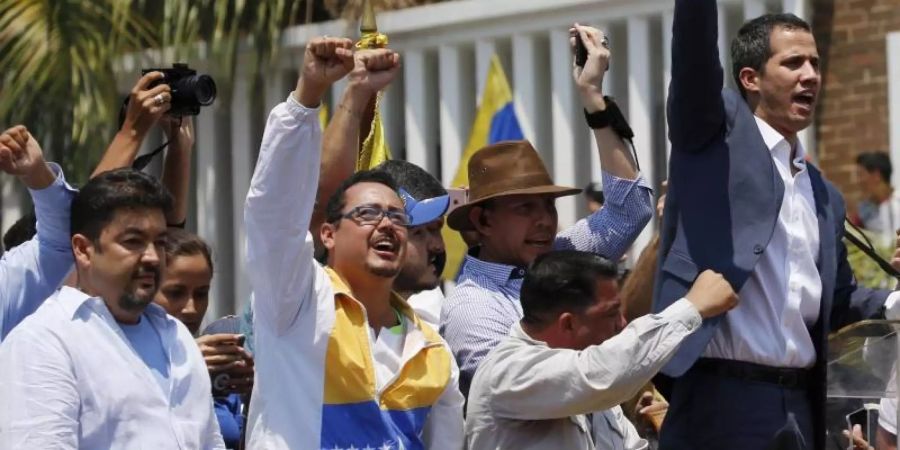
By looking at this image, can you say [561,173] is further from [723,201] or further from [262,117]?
[723,201]

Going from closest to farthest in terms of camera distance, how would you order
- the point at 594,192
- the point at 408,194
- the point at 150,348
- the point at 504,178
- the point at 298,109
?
the point at 298,109 < the point at 150,348 < the point at 408,194 < the point at 504,178 < the point at 594,192

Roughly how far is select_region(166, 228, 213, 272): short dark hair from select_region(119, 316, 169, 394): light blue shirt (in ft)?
3.76

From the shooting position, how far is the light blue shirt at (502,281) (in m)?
5.82

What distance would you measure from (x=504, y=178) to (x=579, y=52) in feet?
1.54

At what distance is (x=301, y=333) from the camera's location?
5.11 meters

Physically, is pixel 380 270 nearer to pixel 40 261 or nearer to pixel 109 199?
pixel 109 199

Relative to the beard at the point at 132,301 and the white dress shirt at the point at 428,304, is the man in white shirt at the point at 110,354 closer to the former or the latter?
the beard at the point at 132,301

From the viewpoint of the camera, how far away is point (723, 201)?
5391 mm

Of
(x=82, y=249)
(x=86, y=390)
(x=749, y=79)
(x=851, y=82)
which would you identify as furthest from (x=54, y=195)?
(x=851, y=82)

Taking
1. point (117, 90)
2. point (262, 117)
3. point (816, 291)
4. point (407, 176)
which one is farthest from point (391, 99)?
point (816, 291)

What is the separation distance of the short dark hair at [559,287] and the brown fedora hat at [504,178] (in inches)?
31.0

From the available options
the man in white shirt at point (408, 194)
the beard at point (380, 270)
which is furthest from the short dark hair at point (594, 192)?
the beard at point (380, 270)

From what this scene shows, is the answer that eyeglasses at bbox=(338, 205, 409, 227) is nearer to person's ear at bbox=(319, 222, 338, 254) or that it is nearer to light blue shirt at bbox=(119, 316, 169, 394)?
person's ear at bbox=(319, 222, 338, 254)

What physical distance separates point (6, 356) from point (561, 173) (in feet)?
22.7
